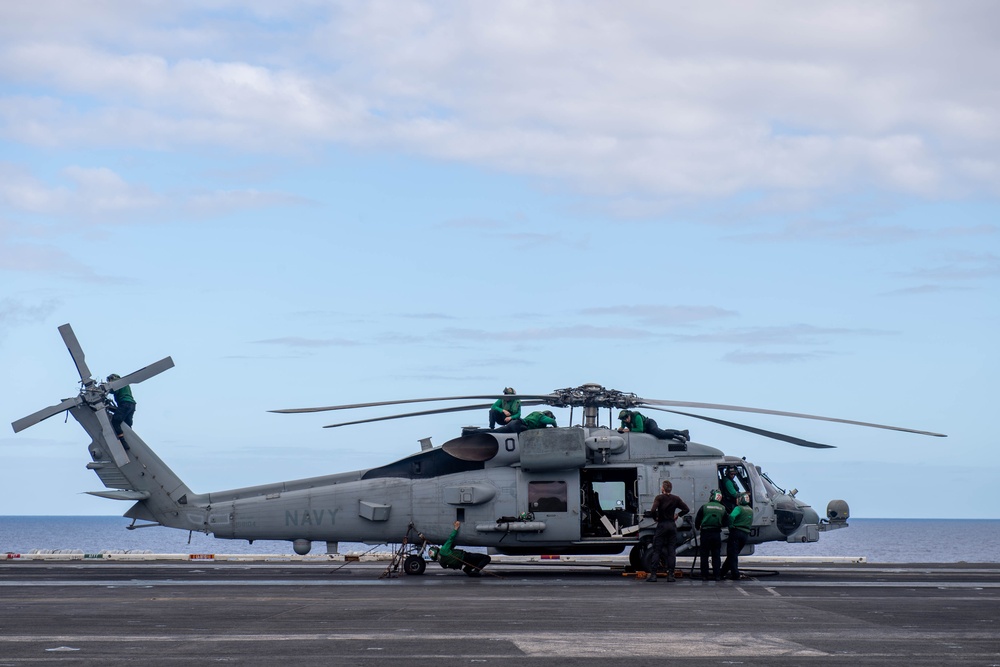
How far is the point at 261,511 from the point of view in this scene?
79.5 ft

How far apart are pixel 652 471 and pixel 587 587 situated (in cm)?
469

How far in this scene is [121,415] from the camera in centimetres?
2484

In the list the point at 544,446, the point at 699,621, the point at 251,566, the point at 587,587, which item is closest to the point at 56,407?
the point at 251,566

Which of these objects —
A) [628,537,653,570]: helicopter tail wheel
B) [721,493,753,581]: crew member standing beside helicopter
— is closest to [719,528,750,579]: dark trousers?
[721,493,753,581]: crew member standing beside helicopter

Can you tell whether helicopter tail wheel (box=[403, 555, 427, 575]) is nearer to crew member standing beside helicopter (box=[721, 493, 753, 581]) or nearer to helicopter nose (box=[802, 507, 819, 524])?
crew member standing beside helicopter (box=[721, 493, 753, 581])

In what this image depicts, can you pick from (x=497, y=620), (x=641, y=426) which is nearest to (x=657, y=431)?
Answer: (x=641, y=426)

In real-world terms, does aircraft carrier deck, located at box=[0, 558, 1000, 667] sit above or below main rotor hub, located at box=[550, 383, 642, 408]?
below

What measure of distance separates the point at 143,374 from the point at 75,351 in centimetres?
164

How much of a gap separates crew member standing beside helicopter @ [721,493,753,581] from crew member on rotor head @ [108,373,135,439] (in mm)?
13528

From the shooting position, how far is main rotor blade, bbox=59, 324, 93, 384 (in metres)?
24.2

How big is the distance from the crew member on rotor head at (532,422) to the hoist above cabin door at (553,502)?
1.04 m

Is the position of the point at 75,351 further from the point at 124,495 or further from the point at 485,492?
the point at 485,492

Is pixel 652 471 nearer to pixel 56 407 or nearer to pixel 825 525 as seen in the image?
pixel 825 525

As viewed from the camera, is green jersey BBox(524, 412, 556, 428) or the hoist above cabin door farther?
green jersey BBox(524, 412, 556, 428)
